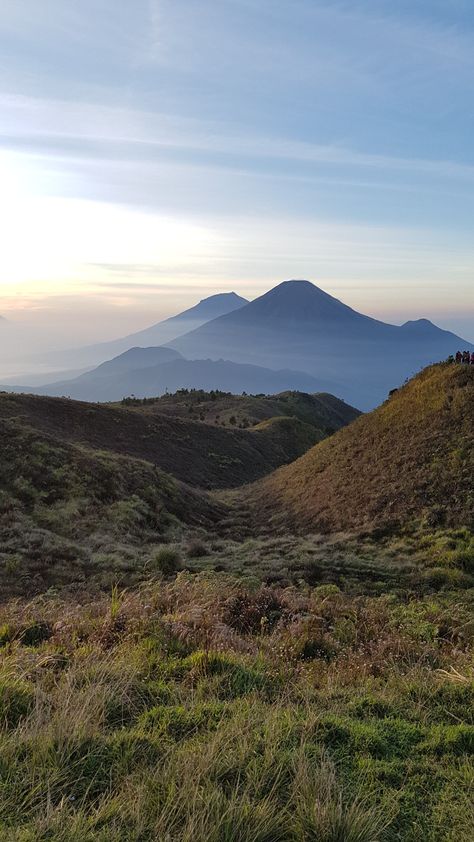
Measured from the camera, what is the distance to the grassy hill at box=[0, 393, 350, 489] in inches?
1288

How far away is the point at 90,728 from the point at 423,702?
3668mm

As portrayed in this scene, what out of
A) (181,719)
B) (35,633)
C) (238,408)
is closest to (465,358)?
(35,633)

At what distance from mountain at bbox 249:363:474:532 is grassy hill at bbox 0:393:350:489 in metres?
8.74

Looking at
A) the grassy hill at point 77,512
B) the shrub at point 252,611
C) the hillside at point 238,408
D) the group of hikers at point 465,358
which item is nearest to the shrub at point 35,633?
the shrub at point 252,611

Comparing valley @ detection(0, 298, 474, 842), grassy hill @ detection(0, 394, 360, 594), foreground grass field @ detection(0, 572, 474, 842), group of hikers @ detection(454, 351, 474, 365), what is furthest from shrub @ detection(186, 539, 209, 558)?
group of hikers @ detection(454, 351, 474, 365)

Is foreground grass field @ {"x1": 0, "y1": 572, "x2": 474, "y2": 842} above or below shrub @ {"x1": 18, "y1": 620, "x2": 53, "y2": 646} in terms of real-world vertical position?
above

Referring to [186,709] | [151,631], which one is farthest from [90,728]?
[151,631]

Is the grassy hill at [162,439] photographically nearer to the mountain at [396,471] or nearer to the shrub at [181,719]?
the mountain at [396,471]

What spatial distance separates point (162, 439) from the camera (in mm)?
39625

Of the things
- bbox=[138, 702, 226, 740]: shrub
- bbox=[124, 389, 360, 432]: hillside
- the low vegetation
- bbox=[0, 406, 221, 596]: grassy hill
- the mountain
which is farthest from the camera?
bbox=[124, 389, 360, 432]: hillside

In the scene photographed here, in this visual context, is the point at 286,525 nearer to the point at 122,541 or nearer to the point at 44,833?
the point at 122,541

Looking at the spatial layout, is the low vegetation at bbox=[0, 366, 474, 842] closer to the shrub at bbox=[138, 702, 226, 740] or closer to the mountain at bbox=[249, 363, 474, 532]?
the shrub at bbox=[138, 702, 226, 740]

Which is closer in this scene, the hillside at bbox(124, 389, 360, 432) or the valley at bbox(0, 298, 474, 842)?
the valley at bbox(0, 298, 474, 842)

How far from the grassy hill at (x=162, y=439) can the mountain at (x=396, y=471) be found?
8.74 meters
